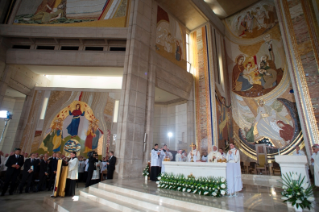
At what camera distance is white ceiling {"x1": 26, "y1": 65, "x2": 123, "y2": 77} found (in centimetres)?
1118

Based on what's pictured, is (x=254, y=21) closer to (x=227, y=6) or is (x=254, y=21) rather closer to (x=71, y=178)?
(x=227, y=6)

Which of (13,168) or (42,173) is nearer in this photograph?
(13,168)

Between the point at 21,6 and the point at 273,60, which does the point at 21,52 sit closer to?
the point at 21,6

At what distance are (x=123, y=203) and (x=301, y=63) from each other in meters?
9.85

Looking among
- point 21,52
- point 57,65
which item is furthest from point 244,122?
point 21,52

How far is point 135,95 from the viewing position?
363 inches

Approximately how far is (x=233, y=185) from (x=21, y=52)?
40.5ft

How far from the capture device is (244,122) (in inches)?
514

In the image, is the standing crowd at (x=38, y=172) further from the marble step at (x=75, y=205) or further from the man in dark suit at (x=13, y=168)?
the marble step at (x=75, y=205)

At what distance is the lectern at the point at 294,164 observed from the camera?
4457mm

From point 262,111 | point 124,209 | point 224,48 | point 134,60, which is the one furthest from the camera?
point 224,48

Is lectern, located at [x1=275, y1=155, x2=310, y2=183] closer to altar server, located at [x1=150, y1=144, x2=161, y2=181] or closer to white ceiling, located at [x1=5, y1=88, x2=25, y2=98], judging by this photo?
altar server, located at [x1=150, y1=144, x2=161, y2=181]

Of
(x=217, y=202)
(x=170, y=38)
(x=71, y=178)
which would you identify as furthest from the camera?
(x=170, y=38)

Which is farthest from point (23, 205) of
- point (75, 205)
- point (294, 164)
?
point (294, 164)
